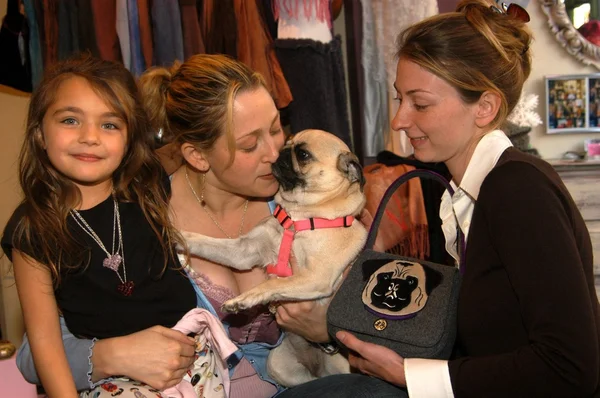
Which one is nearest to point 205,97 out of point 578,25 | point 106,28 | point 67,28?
point 106,28

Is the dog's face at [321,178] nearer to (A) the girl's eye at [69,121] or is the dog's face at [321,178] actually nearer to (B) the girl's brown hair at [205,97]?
(B) the girl's brown hair at [205,97]

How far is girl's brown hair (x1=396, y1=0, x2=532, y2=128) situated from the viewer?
145cm

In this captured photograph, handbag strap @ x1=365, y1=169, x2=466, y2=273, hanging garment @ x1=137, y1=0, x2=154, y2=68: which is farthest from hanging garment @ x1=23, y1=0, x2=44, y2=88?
handbag strap @ x1=365, y1=169, x2=466, y2=273

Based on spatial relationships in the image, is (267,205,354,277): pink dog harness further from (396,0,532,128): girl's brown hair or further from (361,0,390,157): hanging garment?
(361,0,390,157): hanging garment

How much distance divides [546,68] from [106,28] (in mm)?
2771

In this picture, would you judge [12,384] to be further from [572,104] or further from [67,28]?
[572,104]

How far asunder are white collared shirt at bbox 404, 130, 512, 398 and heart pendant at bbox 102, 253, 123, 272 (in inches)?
31.8

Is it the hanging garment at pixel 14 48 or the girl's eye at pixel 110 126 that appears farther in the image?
the hanging garment at pixel 14 48

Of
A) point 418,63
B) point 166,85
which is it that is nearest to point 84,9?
point 166,85

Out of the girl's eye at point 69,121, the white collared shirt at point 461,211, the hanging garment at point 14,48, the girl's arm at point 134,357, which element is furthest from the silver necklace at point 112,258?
the hanging garment at point 14,48

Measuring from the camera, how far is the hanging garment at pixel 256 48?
2.88 metres

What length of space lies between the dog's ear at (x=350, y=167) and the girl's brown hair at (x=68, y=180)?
0.60 meters

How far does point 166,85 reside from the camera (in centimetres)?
194

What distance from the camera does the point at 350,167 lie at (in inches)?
76.2
